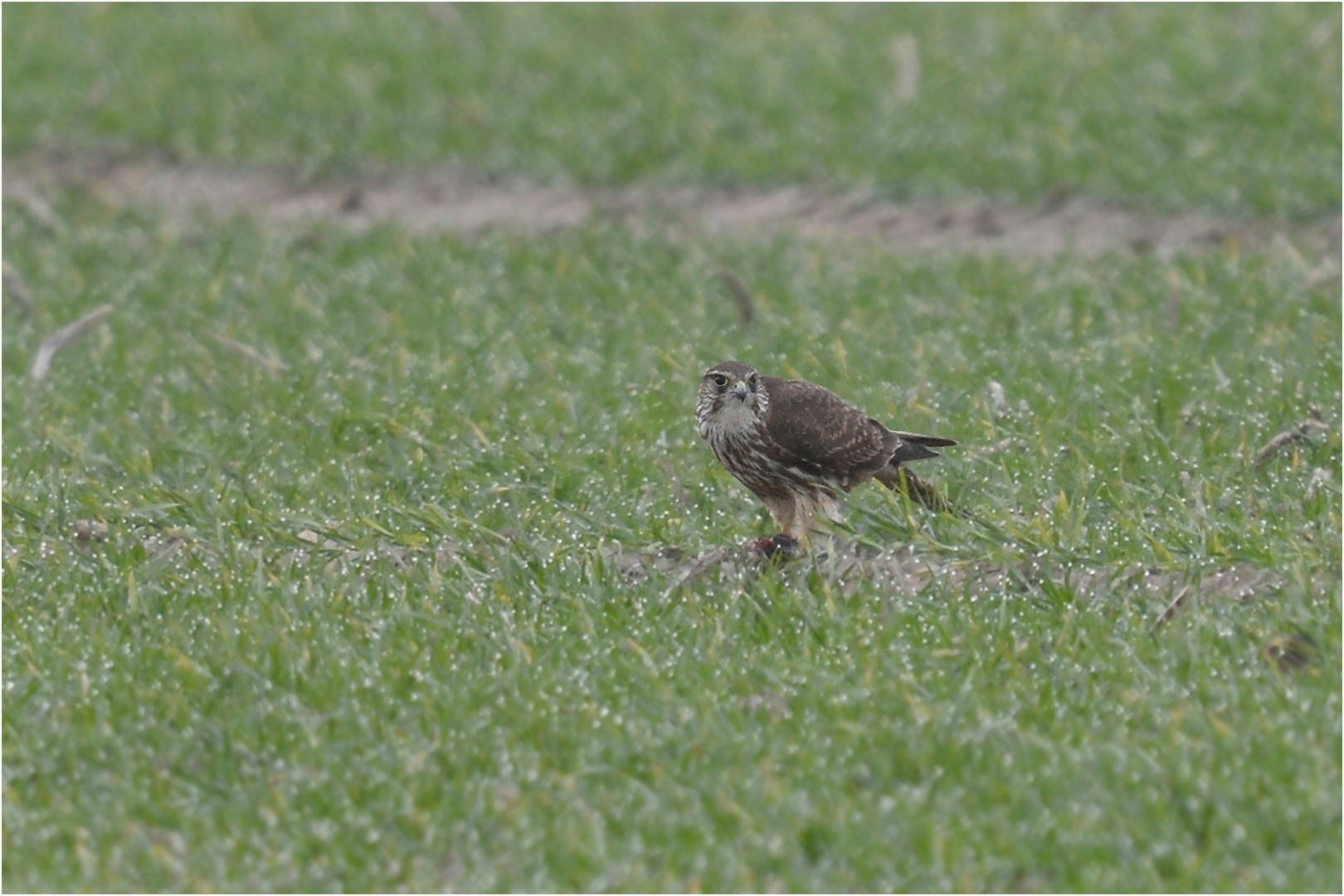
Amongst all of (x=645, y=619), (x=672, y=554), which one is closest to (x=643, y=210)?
(x=672, y=554)

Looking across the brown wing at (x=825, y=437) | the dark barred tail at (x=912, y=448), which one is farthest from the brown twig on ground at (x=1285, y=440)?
the brown wing at (x=825, y=437)

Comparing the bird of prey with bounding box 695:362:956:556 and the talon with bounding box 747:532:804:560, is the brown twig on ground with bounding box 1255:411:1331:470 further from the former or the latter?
the talon with bounding box 747:532:804:560

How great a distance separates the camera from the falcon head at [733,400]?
6.31m

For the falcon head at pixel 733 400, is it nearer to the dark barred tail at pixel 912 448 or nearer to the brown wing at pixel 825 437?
the brown wing at pixel 825 437

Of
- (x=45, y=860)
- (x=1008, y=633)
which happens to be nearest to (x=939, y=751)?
(x=1008, y=633)

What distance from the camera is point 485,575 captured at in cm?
598

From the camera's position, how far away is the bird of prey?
625cm

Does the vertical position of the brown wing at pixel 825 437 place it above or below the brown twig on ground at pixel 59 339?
above

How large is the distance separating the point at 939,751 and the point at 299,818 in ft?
5.24

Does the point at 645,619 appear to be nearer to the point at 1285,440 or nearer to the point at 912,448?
the point at 912,448

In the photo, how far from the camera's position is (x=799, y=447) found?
623 cm

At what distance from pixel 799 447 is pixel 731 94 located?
6714 millimetres

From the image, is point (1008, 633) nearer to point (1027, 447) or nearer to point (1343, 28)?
point (1027, 447)

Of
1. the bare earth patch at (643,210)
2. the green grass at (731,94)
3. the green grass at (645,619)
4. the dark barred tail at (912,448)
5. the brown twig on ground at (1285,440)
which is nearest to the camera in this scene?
the green grass at (645,619)
